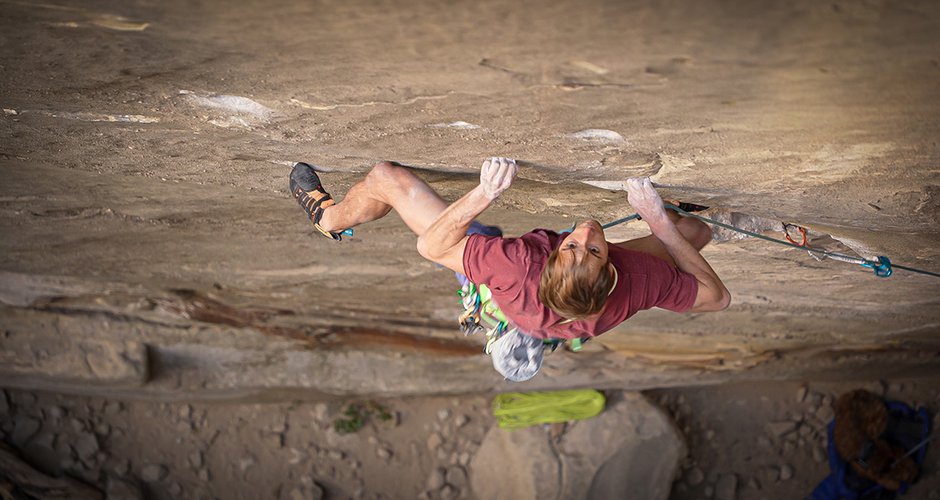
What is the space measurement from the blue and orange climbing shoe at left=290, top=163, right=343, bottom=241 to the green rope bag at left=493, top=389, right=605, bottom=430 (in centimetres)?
303

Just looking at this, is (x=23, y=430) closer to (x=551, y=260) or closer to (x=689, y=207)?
(x=551, y=260)

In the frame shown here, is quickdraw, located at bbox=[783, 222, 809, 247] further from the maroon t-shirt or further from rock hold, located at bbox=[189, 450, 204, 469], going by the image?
rock hold, located at bbox=[189, 450, 204, 469]

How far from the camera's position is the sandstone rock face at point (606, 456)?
5410mm

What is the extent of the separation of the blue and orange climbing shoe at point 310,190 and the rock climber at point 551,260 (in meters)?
0.11

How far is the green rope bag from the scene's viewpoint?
5.54m

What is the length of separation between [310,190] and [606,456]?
131 inches

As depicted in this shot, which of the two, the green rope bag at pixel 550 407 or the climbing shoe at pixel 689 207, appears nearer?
the climbing shoe at pixel 689 207

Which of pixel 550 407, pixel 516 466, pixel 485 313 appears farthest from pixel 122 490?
pixel 485 313

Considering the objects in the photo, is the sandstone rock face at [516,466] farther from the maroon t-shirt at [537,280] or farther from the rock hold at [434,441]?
the maroon t-shirt at [537,280]

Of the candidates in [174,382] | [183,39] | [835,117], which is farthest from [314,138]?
[174,382]

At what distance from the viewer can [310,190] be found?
299cm

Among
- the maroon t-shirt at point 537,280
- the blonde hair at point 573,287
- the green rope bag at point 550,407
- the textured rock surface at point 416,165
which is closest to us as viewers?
the textured rock surface at point 416,165

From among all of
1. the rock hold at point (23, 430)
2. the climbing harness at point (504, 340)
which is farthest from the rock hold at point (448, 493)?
the climbing harness at point (504, 340)

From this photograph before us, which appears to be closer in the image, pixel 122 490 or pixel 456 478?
pixel 122 490
